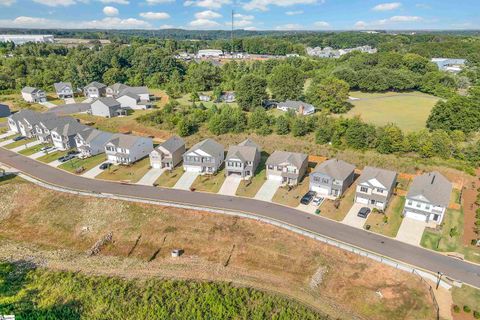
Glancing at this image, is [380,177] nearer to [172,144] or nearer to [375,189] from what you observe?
[375,189]

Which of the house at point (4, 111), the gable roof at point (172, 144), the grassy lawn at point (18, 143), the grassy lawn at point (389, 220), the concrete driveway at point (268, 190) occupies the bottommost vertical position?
the grassy lawn at point (389, 220)

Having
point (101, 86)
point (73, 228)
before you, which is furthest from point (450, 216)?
point (101, 86)

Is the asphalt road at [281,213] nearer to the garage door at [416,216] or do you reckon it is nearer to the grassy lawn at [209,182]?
the grassy lawn at [209,182]

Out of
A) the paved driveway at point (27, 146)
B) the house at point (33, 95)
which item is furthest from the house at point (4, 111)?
the paved driveway at point (27, 146)

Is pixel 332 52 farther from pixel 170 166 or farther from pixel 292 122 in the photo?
pixel 170 166

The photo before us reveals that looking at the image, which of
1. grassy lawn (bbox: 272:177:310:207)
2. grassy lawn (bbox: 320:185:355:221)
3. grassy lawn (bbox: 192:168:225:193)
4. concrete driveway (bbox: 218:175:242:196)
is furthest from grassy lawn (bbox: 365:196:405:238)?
grassy lawn (bbox: 192:168:225:193)

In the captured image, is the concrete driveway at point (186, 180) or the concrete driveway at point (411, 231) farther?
the concrete driveway at point (186, 180)
